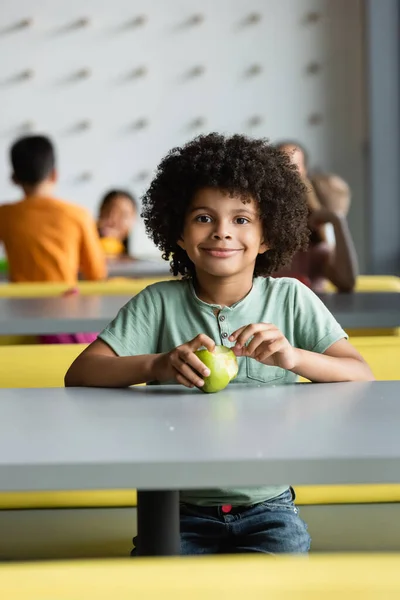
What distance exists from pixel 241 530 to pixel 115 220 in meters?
4.67

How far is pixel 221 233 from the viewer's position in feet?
5.30

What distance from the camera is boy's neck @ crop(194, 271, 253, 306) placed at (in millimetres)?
1658

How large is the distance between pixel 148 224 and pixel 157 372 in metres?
0.42

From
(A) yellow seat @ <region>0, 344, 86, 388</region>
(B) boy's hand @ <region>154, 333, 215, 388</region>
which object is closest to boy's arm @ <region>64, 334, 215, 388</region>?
(B) boy's hand @ <region>154, 333, 215, 388</region>

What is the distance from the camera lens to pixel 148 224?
182 cm

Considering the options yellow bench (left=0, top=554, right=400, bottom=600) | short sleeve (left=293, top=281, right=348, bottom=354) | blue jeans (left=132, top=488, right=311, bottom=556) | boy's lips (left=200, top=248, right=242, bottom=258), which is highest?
boy's lips (left=200, top=248, right=242, bottom=258)

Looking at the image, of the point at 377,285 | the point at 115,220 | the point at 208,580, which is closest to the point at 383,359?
the point at 208,580

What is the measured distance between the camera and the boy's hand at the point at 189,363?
1401mm

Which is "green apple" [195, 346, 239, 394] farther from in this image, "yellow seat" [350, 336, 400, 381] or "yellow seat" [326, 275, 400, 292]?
"yellow seat" [326, 275, 400, 292]

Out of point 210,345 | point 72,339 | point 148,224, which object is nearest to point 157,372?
point 210,345

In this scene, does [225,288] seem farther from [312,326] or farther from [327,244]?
[327,244]

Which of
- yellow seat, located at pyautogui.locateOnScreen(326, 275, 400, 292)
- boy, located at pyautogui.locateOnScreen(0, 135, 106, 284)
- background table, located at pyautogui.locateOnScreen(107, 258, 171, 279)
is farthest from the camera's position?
background table, located at pyautogui.locateOnScreen(107, 258, 171, 279)

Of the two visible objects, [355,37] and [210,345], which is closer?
[210,345]

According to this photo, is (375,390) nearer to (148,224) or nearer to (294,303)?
(294,303)
